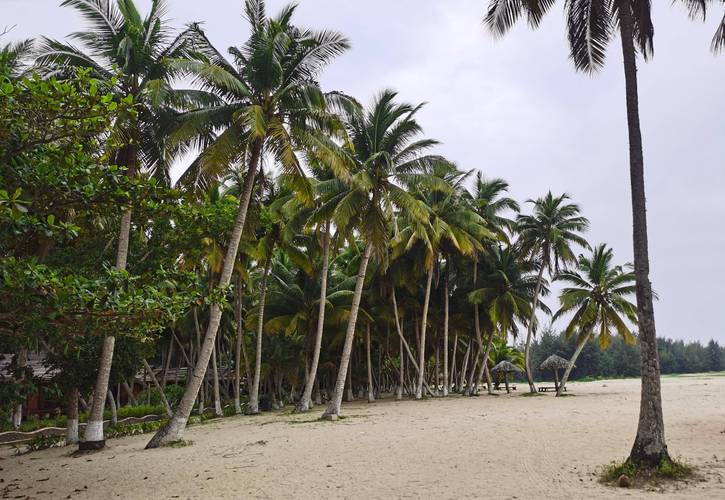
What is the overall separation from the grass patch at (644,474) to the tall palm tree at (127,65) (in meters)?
11.1

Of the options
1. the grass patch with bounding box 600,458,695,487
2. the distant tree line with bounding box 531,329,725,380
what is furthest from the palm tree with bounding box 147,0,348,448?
the distant tree line with bounding box 531,329,725,380

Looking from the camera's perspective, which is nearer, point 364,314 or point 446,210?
point 446,210

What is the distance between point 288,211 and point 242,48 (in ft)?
24.5

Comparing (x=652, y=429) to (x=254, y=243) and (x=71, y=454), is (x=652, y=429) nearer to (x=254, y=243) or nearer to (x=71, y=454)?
(x=71, y=454)

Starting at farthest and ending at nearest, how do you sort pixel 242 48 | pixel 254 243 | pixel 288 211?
pixel 254 243 → pixel 288 211 → pixel 242 48

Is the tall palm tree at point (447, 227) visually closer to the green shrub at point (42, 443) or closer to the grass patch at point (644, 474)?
the grass patch at point (644, 474)

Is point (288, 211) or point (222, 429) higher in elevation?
point (288, 211)

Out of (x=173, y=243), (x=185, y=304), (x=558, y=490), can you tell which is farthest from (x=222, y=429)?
(x=558, y=490)

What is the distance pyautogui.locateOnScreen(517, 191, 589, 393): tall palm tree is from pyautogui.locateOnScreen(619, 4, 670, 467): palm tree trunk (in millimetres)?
19131

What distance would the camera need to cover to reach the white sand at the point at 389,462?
A: 8.01m

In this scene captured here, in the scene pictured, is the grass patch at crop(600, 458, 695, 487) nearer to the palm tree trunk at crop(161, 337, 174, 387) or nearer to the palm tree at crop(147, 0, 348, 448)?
the palm tree at crop(147, 0, 348, 448)

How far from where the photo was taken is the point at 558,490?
299 inches

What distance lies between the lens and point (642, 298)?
8820mm

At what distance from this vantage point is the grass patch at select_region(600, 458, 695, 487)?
25.6 ft
